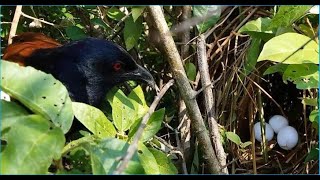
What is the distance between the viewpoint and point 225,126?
1.87 m

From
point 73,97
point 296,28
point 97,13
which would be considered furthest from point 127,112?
point 97,13

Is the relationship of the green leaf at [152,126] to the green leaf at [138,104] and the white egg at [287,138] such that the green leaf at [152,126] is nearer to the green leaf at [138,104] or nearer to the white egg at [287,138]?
the green leaf at [138,104]

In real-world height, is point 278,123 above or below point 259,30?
below

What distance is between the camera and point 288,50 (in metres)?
1.33

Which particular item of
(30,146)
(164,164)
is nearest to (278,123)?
(164,164)

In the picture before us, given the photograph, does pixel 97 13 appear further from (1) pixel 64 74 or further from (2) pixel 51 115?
(2) pixel 51 115

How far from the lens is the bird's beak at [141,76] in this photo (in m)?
1.80

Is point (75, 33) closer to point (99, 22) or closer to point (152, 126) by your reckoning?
point (99, 22)

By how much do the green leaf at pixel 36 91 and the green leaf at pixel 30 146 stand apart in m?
0.03

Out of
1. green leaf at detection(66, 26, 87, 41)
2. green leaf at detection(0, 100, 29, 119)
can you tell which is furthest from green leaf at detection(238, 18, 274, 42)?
green leaf at detection(0, 100, 29, 119)

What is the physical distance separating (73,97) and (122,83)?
250 millimetres

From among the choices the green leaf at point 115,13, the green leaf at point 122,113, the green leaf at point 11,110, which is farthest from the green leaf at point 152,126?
the green leaf at point 115,13

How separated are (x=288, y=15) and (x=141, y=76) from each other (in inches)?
22.6

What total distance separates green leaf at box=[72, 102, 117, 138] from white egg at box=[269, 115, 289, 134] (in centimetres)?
74
